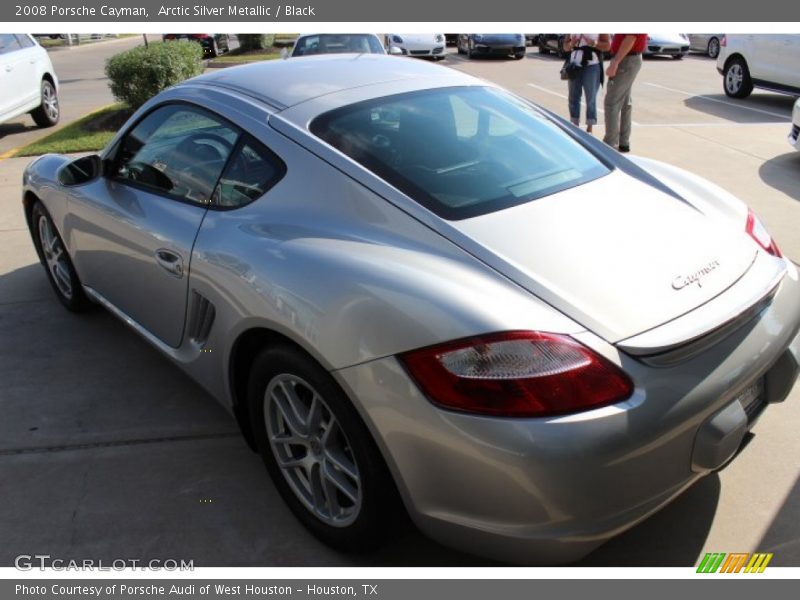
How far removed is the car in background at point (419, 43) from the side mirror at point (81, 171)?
50.8 feet

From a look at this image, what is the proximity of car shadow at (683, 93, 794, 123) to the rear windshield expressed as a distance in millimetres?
8252

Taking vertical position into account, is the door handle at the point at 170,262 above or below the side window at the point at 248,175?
below

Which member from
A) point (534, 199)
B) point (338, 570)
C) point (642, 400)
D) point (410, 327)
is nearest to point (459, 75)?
point (534, 199)

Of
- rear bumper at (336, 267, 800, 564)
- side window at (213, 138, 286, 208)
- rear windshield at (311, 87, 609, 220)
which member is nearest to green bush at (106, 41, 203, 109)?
side window at (213, 138, 286, 208)

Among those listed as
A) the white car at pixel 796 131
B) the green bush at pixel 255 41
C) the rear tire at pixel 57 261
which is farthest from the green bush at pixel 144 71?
the green bush at pixel 255 41

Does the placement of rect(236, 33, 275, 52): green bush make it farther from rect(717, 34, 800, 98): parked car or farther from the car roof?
the car roof

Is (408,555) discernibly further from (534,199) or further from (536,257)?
(534,199)

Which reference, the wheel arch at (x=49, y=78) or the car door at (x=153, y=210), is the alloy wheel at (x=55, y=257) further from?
the wheel arch at (x=49, y=78)

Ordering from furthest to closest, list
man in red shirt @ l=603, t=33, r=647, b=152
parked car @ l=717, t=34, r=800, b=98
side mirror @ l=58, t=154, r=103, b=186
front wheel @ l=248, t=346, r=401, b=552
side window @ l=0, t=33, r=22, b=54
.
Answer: parked car @ l=717, t=34, r=800, b=98, side window @ l=0, t=33, r=22, b=54, man in red shirt @ l=603, t=33, r=647, b=152, side mirror @ l=58, t=154, r=103, b=186, front wheel @ l=248, t=346, r=401, b=552

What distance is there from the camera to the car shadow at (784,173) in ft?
21.7

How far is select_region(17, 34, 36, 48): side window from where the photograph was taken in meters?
10.4

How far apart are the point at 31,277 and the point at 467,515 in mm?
4274

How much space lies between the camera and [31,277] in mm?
5086

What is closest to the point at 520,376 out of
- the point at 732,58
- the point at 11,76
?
the point at 11,76
